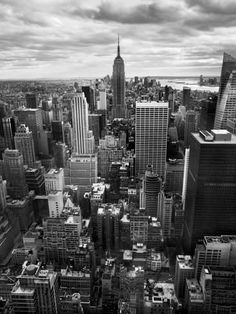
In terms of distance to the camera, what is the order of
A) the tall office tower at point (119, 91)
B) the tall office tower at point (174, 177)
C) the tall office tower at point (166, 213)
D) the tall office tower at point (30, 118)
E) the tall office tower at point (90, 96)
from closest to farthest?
the tall office tower at point (166, 213), the tall office tower at point (174, 177), the tall office tower at point (30, 118), the tall office tower at point (90, 96), the tall office tower at point (119, 91)

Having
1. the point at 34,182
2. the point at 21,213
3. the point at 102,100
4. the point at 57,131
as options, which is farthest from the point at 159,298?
the point at 102,100

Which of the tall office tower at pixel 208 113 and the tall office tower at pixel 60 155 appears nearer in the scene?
the tall office tower at pixel 208 113

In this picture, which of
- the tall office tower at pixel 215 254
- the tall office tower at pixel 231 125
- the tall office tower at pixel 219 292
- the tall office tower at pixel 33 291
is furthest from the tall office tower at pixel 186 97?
the tall office tower at pixel 33 291

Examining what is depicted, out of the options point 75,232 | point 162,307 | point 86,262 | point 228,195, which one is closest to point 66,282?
point 86,262

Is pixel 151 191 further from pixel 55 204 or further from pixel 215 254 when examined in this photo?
pixel 55 204

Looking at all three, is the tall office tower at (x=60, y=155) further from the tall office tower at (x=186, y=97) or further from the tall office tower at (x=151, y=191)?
the tall office tower at (x=186, y=97)

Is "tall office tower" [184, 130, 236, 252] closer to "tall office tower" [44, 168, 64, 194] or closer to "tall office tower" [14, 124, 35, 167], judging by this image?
"tall office tower" [44, 168, 64, 194]

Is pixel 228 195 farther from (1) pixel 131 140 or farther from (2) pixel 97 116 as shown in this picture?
(2) pixel 97 116
